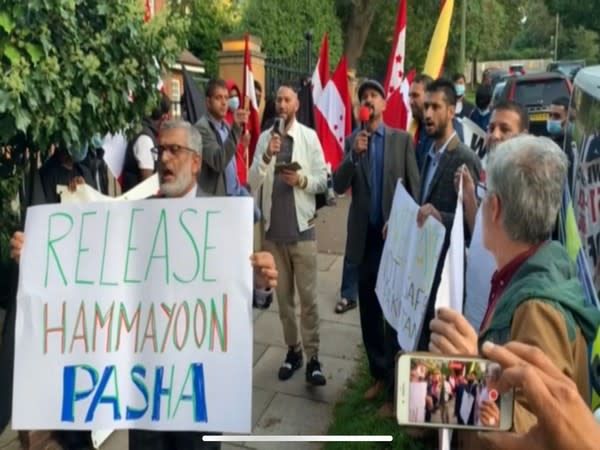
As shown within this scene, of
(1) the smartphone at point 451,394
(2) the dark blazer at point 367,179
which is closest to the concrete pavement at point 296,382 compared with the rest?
(2) the dark blazer at point 367,179

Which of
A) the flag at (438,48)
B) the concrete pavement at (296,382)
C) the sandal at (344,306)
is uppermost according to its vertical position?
the flag at (438,48)

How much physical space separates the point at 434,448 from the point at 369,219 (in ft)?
4.87

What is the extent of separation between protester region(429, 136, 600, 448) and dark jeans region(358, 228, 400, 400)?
2.45 m

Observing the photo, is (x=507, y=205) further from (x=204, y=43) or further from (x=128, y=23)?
(x=204, y=43)

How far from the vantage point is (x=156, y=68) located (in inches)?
147

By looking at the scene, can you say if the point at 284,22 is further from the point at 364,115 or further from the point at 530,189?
the point at 530,189

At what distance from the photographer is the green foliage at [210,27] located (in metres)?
17.0

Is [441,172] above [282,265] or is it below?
above

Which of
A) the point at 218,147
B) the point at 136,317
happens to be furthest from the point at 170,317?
the point at 218,147

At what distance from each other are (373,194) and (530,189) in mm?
2564

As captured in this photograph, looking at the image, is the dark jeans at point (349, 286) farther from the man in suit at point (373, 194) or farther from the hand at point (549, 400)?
the hand at point (549, 400)

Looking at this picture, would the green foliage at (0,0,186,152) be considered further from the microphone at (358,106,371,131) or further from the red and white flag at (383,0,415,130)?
the red and white flag at (383,0,415,130)

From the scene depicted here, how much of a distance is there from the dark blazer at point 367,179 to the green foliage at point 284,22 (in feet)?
44.8

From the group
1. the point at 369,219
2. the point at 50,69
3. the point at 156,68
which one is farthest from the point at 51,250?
the point at 369,219
